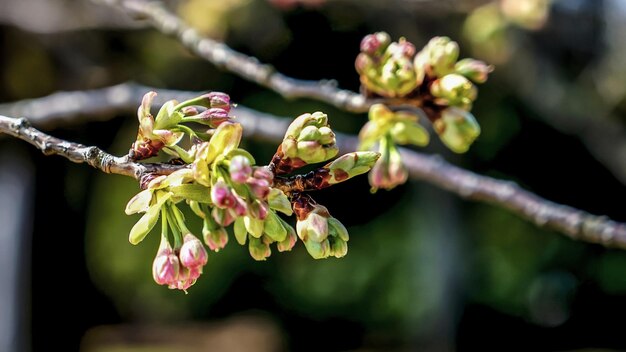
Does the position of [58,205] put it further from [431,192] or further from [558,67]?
[558,67]

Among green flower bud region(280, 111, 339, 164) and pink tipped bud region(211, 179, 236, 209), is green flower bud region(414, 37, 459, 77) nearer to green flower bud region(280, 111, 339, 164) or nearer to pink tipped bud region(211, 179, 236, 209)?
green flower bud region(280, 111, 339, 164)

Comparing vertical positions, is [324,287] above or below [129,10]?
below

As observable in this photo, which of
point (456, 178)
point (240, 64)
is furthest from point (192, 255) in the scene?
point (456, 178)

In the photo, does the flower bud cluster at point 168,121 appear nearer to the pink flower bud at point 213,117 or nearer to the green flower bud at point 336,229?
the pink flower bud at point 213,117

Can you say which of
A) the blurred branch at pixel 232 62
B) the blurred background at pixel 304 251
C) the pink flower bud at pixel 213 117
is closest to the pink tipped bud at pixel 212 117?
the pink flower bud at pixel 213 117

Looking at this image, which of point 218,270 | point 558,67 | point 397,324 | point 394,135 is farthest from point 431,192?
point 394,135

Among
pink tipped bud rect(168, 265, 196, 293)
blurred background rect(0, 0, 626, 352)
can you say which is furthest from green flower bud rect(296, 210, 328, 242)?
blurred background rect(0, 0, 626, 352)

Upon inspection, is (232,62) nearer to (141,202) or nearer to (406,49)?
(406,49)
